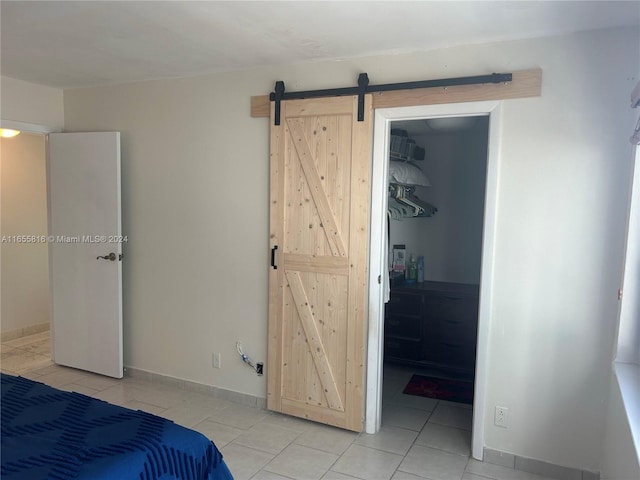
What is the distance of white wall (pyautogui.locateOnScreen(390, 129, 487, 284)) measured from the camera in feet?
14.7

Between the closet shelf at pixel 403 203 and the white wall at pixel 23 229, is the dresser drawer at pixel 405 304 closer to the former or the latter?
the closet shelf at pixel 403 203

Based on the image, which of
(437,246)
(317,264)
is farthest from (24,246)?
(437,246)

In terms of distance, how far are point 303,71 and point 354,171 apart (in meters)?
0.78

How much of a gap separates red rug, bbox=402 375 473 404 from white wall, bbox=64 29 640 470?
0.94 m

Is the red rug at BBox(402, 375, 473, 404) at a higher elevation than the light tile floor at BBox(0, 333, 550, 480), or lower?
higher

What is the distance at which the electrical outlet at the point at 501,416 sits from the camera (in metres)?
2.72

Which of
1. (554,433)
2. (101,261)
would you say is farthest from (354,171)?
(101,261)

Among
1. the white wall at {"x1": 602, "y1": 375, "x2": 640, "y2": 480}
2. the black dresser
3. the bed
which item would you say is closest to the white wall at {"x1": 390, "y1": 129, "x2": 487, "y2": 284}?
the black dresser

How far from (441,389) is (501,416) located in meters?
1.15

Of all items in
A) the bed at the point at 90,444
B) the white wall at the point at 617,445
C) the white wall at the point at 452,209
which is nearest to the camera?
the bed at the point at 90,444

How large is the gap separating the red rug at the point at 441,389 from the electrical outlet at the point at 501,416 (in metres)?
0.89

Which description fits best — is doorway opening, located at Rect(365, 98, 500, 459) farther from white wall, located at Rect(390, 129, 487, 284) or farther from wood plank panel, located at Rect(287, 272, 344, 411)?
wood plank panel, located at Rect(287, 272, 344, 411)

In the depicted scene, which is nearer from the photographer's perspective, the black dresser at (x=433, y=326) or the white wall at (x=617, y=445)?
the white wall at (x=617, y=445)

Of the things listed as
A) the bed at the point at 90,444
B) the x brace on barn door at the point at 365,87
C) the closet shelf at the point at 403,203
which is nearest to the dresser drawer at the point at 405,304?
the closet shelf at the point at 403,203
